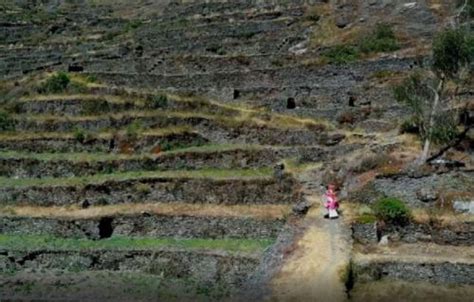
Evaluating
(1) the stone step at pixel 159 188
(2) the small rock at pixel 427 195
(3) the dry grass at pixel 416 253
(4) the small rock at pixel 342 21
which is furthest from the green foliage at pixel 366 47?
(3) the dry grass at pixel 416 253

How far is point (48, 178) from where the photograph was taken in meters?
36.1

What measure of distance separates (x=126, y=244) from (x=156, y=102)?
12.9 meters

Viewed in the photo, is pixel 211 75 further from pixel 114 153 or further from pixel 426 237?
pixel 426 237

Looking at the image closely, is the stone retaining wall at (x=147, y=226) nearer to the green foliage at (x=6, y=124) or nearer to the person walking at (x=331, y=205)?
the person walking at (x=331, y=205)

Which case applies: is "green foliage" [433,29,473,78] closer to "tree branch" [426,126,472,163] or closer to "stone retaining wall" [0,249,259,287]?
"tree branch" [426,126,472,163]

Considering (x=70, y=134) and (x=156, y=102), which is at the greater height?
(x=156, y=102)

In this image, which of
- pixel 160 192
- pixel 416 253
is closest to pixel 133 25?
pixel 160 192

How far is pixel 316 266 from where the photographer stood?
907 inches

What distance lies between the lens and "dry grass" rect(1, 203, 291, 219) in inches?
1170

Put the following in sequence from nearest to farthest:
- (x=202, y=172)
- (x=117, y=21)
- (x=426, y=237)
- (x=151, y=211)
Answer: (x=426, y=237) → (x=151, y=211) → (x=202, y=172) → (x=117, y=21)

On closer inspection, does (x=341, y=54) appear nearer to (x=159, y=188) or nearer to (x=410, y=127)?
(x=410, y=127)

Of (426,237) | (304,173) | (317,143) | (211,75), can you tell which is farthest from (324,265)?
(211,75)

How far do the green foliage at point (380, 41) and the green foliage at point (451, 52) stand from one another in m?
11.8

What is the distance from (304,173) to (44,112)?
1691 cm
